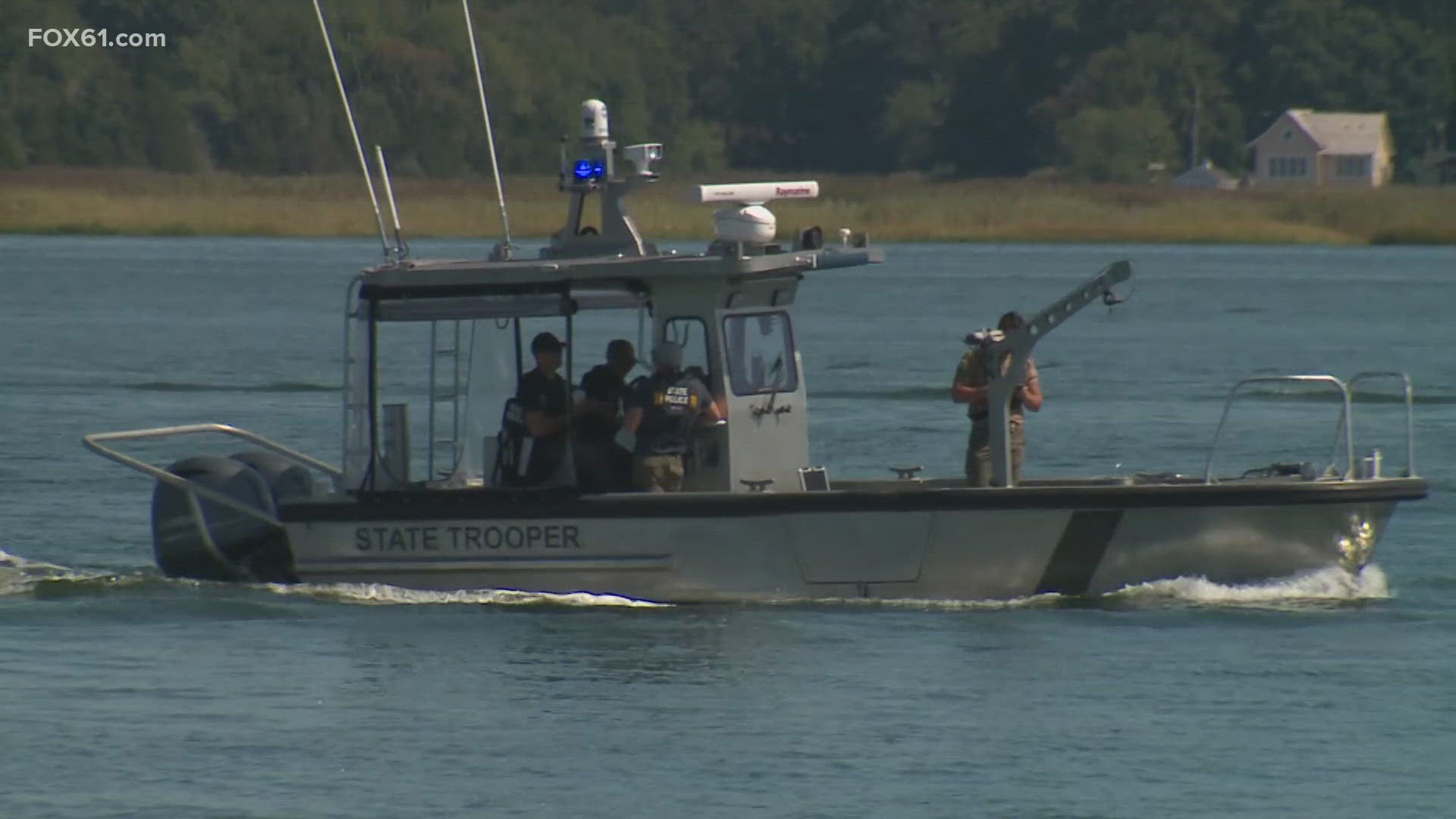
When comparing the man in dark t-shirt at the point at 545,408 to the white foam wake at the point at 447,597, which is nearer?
the man in dark t-shirt at the point at 545,408

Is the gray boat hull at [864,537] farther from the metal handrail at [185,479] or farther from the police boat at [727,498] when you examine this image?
the metal handrail at [185,479]

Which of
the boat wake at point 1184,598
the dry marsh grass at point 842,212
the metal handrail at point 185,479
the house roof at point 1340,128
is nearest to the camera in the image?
the boat wake at point 1184,598

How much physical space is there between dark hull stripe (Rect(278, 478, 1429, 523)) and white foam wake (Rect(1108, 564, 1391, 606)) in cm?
52

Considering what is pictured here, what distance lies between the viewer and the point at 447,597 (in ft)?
48.9

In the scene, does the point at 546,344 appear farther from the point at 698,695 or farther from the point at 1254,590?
the point at 1254,590

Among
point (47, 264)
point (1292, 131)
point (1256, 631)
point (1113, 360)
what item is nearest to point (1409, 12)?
point (1292, 131)

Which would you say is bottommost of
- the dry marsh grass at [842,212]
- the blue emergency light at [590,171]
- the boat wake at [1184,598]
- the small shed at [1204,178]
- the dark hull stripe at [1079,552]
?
the boat wake at [1184,598]

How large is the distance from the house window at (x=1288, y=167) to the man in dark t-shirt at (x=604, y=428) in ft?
311

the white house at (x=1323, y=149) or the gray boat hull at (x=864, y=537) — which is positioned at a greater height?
A: the white house at (x=1323, y=149)

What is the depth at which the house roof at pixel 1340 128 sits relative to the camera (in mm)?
103650

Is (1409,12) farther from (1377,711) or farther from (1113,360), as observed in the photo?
(1377,711)

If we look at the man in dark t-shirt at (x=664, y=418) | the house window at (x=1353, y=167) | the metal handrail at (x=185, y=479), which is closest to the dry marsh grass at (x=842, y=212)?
the house window at (x=1353, y=167)

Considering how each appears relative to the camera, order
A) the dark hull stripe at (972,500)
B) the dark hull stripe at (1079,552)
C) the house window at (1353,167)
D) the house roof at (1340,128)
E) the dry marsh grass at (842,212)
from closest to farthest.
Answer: the dark hull stripe at (972,500) → the dark hull stripe at (1079,552) → the dry marsh grass at (842,212) → the house roof at (1340,128) → the house window at (1353,167)

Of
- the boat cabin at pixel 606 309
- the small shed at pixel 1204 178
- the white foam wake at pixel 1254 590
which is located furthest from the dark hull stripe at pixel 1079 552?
the small shed at pixel 1204 178
